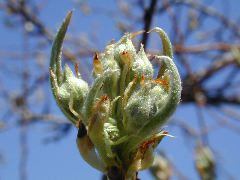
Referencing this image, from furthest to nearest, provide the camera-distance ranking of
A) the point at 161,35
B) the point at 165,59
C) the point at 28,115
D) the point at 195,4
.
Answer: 1. the point at 195,4
2. the point at 28,115
3. the point at 161,35
4. the point at 165,59

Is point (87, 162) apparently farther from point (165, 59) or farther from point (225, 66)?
point (225, 66)

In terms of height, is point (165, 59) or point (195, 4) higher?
point (195, 4)

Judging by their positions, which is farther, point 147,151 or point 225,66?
point 225,66

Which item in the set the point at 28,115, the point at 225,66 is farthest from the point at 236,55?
the point at 28,115

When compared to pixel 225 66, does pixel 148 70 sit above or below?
below

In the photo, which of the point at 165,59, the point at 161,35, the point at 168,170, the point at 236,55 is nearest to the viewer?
the point at 165,59

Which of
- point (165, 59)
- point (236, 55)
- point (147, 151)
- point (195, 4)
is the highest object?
point (195, 4)

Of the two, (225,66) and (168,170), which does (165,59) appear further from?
(225,66)

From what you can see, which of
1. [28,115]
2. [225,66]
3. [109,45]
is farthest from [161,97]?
[225,66]

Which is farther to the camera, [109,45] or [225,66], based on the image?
[225,66]
